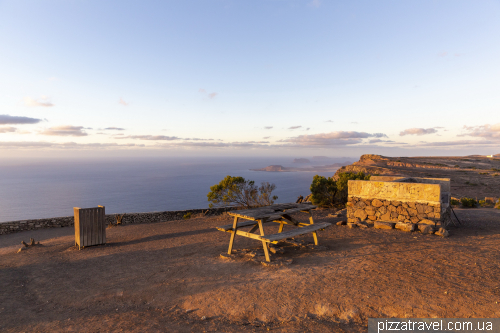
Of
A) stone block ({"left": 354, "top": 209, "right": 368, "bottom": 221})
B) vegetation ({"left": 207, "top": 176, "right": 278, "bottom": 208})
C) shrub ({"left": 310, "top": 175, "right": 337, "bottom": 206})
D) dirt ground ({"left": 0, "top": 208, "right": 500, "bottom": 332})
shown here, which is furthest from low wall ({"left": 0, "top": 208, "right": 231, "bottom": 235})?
stone block ({"left": 354, "top": 209, "right": 368, "bottom": 221})

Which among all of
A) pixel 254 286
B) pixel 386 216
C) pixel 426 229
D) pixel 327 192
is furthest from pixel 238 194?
pixel 254 286

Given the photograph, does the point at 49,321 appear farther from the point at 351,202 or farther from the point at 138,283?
the point at 351,202

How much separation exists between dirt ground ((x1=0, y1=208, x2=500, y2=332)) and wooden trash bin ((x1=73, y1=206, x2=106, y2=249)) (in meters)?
0.75

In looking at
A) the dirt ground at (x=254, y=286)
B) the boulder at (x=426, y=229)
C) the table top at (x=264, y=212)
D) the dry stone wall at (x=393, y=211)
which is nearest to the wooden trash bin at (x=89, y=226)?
the dirt ground at (x=254, y=286)

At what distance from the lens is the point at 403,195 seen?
8367 mm

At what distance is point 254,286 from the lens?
14.9ft

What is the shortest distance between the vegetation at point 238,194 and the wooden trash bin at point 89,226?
6598 millimetres

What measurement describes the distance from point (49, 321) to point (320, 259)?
5.03 meters

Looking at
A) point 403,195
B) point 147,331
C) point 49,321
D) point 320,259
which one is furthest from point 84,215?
point 403,195

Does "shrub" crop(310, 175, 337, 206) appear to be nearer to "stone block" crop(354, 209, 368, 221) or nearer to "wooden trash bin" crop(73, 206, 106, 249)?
"stone block" crop(354, 209, 368, 221)

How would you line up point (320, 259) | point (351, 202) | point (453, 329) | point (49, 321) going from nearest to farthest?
point (453, 329) < point (49, 321) < point (320, 259) < point (351, 202)

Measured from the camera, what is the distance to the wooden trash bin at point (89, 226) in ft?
28.1

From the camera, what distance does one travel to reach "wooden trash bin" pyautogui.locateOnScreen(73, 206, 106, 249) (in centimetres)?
857

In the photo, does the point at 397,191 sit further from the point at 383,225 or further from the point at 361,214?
the point at 361,214
